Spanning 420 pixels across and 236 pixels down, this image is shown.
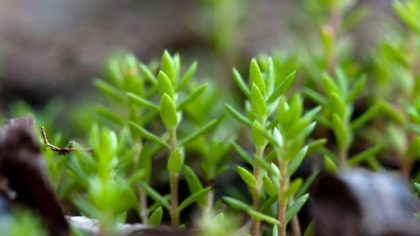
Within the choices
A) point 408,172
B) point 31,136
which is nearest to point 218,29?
point 408,172

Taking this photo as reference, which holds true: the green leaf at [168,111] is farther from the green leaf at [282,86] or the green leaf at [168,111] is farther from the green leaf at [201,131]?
the green leaf at [282,86]

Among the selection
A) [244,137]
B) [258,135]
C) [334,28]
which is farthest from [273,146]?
[334,28]

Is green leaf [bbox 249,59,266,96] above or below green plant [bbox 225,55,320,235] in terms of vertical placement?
above

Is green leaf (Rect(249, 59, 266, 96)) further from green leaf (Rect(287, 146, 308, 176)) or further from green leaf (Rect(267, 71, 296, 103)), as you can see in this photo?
green leaf (Rect(287, 146, 308, 176))

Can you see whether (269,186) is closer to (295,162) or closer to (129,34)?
(295,162)

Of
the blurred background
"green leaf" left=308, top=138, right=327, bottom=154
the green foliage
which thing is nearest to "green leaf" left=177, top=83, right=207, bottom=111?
the green foliage

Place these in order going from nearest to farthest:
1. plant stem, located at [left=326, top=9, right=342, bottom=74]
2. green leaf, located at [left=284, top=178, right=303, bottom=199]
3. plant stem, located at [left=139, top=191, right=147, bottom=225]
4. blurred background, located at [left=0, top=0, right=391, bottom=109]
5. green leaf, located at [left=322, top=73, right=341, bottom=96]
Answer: green leaf, located at [left=284, top=178, right=303, bottom=199]
plant stem, located at [left=139, top=191, right=147, bottom=225]
green leaf, located at [left=322, top=73, right=341, bottom=96]
plant stem, located at [left=326, top=9, right=342, bottom=74]
blurred background, located at [left=0, top=0, right=391, bottom=109]
